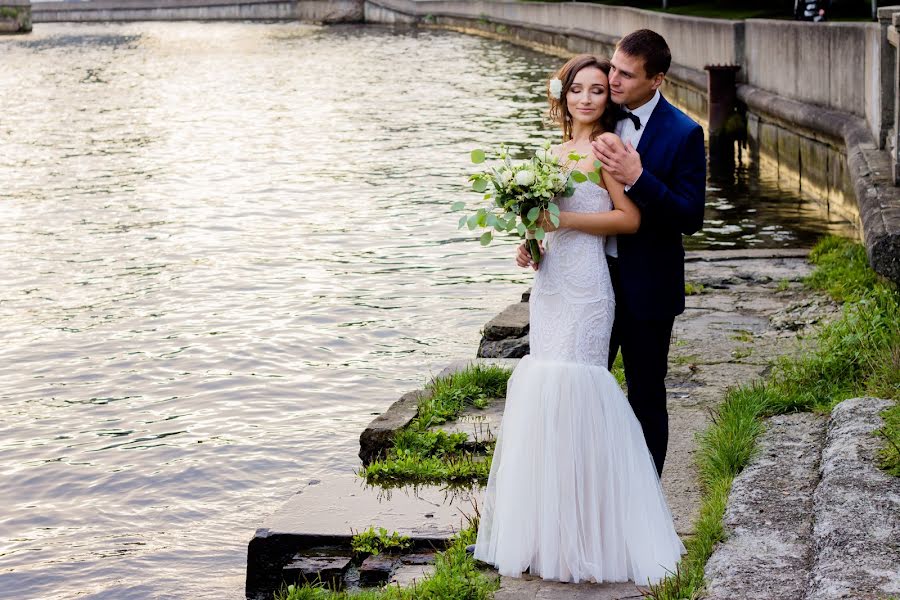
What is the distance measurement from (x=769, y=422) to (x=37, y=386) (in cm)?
569

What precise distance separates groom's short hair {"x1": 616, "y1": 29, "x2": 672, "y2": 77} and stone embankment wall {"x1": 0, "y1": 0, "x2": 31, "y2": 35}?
71679 millimetres

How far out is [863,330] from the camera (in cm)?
701

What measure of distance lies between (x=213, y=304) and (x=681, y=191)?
7807 millimetres

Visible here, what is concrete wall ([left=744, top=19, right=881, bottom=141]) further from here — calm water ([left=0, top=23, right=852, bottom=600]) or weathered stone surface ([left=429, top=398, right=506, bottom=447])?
weathered stone surface ([left=429, top=398, right=506, bottom=447])

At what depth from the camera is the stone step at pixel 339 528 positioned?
5383 mm

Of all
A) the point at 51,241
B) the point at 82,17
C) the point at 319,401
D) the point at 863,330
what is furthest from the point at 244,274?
the point at 82,17

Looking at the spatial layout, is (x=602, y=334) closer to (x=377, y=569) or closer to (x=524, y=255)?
(x=524, y=255)

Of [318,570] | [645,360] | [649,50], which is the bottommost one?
[318,570]

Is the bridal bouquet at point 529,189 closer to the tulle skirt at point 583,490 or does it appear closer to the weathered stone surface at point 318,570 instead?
the tulle skirt at point 583,490

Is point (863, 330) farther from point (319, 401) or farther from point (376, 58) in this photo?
point (376, 58)

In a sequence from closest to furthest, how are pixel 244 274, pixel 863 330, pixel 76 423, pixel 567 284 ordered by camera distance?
pixel 567 284
pixel 863 330
pixel 76 423
pixel 244 274

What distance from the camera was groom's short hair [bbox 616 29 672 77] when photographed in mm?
4590

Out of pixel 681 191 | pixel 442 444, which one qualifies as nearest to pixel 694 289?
pixel 442 444

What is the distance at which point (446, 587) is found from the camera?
458cm
